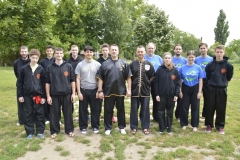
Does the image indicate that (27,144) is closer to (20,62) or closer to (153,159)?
(20,62)

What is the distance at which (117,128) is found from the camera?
5.54 m

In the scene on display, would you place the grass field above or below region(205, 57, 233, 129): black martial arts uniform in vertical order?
below

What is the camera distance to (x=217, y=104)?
5215 mm

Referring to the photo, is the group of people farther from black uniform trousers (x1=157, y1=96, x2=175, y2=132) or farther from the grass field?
the grass field

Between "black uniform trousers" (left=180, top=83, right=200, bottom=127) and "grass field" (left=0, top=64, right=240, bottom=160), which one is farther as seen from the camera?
"black uniform trousers" (left=180, top=83, right=200, bottom=127)

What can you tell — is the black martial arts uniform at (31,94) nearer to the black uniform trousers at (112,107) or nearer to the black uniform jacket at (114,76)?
the black uniform jacket at (114,76)

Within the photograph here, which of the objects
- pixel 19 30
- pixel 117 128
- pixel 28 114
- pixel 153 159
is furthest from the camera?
pixel 19 30

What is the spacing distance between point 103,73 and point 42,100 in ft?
5.04

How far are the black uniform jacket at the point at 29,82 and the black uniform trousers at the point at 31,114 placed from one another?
162 mm

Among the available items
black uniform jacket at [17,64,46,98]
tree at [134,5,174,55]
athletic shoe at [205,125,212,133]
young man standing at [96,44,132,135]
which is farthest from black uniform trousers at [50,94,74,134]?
tree at [134,5,174,55]

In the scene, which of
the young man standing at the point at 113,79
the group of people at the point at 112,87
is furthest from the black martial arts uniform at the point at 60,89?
the young man standing at the point at 113,79

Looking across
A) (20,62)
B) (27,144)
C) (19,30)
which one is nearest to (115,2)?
(19,30)

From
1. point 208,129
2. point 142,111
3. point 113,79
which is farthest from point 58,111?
point 208,129

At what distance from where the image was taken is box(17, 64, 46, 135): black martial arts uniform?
4.74m
